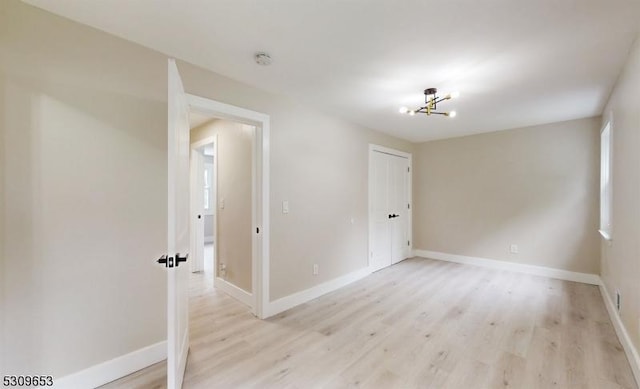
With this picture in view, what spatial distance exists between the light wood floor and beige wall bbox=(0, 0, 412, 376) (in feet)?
1.61

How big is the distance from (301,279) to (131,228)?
183 centimetres

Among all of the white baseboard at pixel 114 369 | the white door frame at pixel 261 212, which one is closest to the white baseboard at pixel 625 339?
the white door frame at pixel 261 212

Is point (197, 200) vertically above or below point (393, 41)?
below

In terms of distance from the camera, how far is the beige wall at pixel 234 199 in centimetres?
309

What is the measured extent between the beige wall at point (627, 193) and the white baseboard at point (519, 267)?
126cm

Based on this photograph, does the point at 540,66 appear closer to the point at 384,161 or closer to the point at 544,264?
the point at 384,161

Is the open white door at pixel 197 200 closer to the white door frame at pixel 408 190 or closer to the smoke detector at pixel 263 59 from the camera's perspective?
the smoke detector at pixel 263 59

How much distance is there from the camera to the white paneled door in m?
4.32

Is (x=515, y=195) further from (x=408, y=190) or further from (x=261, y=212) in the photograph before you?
(x=261, y=212)

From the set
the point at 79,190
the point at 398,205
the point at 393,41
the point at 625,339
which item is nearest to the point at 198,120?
the point at 79,190

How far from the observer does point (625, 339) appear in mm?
2107

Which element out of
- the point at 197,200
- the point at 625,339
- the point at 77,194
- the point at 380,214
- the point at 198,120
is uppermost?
the point at 198,120

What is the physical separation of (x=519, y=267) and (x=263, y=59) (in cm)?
482

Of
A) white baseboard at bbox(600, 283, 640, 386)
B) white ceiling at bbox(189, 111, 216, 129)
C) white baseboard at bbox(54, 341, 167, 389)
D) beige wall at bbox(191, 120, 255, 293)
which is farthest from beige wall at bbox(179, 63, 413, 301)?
white baseboard at bbox(600, 283, 640, 386)
